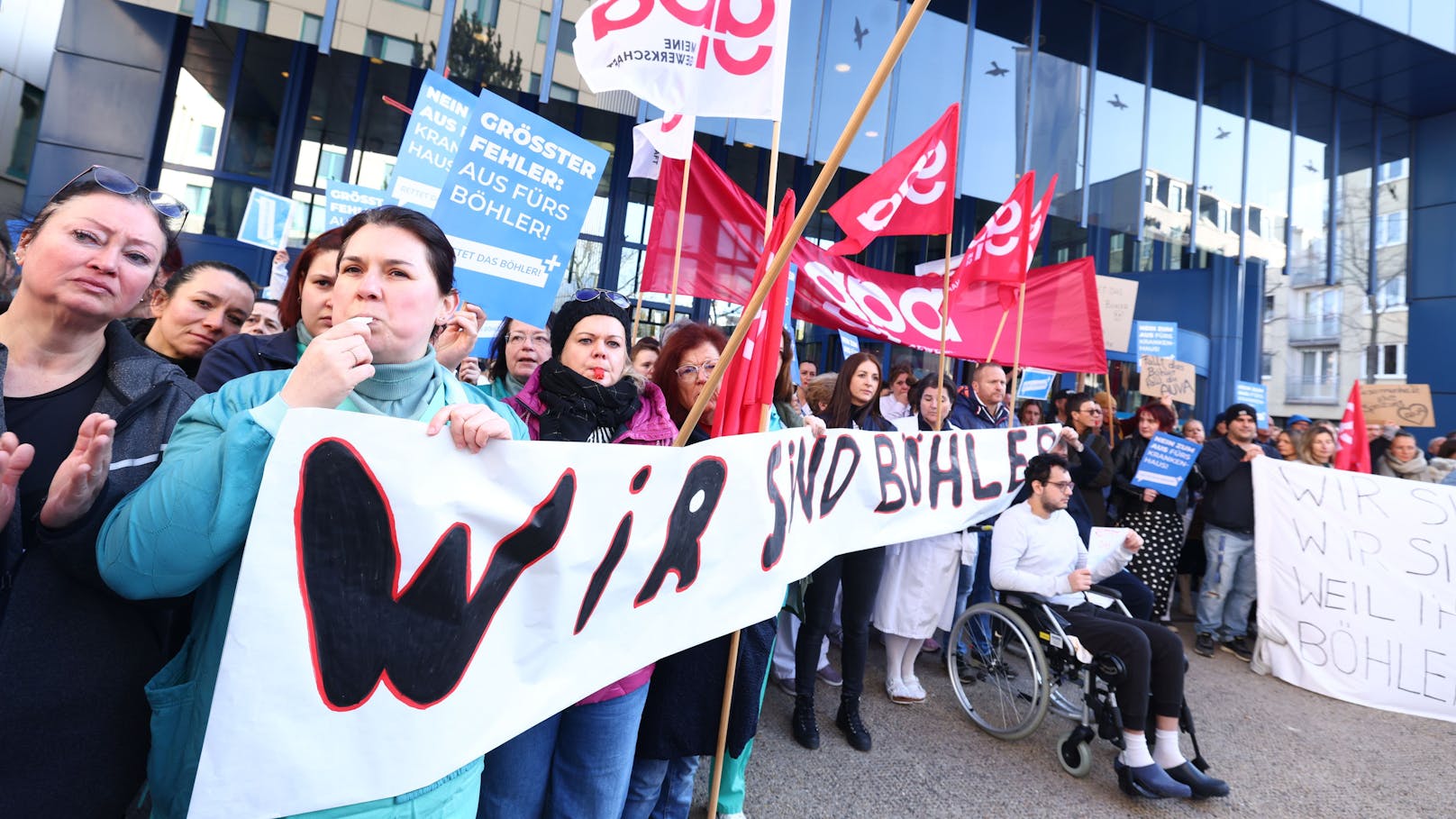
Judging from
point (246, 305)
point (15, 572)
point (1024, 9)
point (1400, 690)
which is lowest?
point (1400, 690)

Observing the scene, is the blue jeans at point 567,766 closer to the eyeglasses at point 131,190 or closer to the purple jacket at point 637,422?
the purple jacket at point 637,422

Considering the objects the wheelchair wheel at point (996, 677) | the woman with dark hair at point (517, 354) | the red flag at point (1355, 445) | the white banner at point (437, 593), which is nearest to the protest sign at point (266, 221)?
the woman with dark hair at point (517, 354)

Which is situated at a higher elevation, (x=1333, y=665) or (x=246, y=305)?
(x=246, y=305)

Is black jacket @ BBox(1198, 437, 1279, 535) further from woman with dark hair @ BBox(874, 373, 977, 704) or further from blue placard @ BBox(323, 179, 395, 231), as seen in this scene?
blue placard @ BBox(323, 179, 395, 231)

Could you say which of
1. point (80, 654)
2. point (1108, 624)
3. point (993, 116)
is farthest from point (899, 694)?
point (993, 116)

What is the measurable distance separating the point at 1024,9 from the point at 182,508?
46.1ft

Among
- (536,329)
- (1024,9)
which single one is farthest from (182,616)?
(1024,9)

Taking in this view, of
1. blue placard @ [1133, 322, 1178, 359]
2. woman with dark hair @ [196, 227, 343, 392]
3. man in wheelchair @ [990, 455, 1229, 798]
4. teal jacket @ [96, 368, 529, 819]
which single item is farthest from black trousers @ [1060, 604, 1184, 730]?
blue placard @ [1133, 322, 1178, 359]

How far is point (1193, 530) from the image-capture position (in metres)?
6.28

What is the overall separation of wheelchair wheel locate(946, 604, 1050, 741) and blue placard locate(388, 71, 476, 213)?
4255 mm

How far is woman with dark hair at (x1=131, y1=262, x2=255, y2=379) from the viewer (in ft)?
8.03

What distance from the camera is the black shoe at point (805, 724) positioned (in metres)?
3.42

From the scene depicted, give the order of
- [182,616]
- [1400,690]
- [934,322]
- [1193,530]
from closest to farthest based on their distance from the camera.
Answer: [182,616]
[1400,690]
[934,322]
[1193,530]

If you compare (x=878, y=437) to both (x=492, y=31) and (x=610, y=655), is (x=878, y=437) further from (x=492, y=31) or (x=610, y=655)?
(x=492, y=31)
